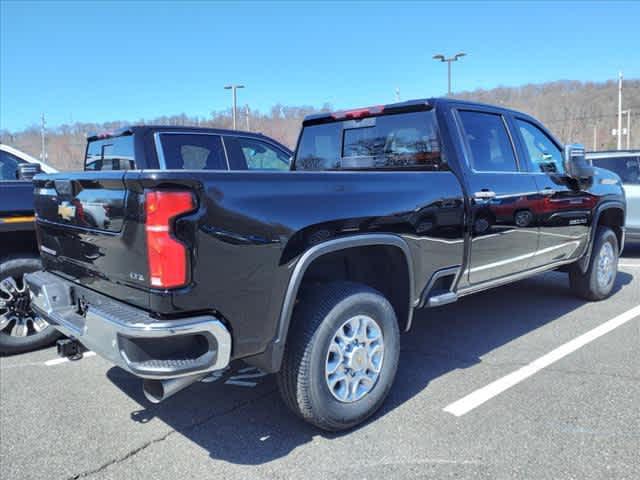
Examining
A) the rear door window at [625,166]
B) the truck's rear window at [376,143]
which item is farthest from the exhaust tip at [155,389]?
the rear door window at [625,166]

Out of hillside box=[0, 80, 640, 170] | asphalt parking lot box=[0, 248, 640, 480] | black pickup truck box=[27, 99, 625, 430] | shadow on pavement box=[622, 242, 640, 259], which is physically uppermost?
hillside box=[0, 80, 640, 170]

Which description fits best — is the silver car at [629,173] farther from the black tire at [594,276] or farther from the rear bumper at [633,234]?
the black tire at [594,276]

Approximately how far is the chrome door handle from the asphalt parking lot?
4.17 feet

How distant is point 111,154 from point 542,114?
257ft

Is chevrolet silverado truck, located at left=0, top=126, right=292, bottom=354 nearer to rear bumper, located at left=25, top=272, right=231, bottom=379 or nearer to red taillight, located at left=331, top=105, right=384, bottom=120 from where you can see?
rear bumper, located at left=25, top=272, right=231, bottom=379

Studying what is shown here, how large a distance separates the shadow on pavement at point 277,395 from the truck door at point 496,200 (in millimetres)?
732

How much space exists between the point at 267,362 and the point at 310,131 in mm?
2616

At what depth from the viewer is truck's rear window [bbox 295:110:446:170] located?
3.83 metres

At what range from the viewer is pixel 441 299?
3600 mm

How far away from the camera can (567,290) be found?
6332 mm

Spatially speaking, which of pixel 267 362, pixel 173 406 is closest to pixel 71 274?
pixel 173 406

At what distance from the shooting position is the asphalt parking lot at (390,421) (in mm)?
2752

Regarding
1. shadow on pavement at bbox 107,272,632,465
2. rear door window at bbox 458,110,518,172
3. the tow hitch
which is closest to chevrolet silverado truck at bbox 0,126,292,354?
the tow hitch

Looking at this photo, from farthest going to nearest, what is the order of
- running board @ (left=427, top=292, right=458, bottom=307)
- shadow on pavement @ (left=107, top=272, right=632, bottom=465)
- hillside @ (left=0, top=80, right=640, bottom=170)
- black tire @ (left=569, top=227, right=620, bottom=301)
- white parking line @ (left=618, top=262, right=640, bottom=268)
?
hillside @ (left=0, top=80, right=640, bottom=170)
white parking line @ (left=618, top=262, right=640, bottom=268)
black tire @ (left=569, top=227, right=620, bottom=301)
running board @ (left=427, top=292, right=458, bottom=307)
shadow on pavement @ (left=107, top=272, right=632, bottom=465)
